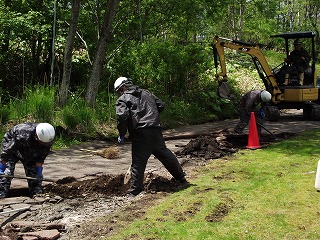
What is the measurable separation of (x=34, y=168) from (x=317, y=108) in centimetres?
1252

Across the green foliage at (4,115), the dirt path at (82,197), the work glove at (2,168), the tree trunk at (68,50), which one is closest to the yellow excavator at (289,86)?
the tree trunk at (68,50)

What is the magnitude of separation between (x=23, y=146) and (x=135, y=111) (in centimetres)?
191

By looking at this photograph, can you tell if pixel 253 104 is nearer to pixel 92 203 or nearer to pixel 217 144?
pixel 217 144

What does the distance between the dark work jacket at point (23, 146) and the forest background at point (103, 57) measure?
20.1 ft

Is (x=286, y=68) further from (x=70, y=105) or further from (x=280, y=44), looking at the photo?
(x=280, y=44)

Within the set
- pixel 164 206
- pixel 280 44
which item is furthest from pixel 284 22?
pixel 164 206

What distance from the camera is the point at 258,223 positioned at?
5699 mm

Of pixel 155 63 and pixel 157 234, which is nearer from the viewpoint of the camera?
pixel 157 234

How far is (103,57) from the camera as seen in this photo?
50.2ft

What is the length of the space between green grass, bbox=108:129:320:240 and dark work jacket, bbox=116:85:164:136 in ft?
4.25

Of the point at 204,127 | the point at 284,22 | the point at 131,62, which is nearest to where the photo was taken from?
the point at 204,127

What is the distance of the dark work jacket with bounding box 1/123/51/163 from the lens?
7164 millimetres

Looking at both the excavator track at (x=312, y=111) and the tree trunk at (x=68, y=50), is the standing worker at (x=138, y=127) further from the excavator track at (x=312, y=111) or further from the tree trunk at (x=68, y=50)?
the excavator track at (x=312, y=111)

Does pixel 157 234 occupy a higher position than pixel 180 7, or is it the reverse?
pixel 180 7
